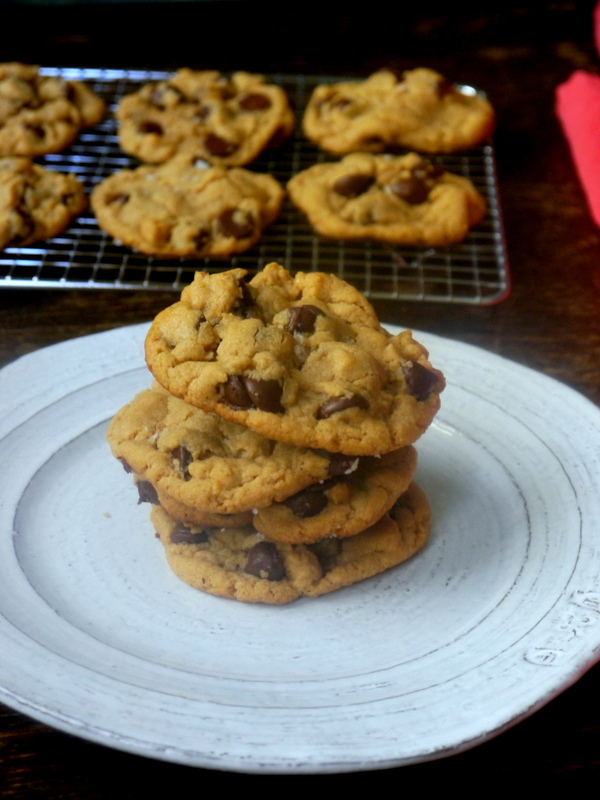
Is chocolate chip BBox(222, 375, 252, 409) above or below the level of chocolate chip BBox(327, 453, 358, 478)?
above

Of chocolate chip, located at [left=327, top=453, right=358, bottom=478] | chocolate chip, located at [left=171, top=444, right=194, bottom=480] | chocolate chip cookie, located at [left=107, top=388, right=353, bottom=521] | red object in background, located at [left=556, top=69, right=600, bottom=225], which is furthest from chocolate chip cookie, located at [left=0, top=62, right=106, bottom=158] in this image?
chocolate chip, located at [left=327, top=453, right=358, bottom=478]

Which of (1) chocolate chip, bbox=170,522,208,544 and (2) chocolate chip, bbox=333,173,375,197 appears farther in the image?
(2) chocolate chip, bbox=333,173,375,197

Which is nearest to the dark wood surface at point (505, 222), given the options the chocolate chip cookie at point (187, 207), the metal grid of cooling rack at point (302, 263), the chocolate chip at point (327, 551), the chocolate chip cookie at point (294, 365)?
the metal grid of cooling rack at point (302, 263)

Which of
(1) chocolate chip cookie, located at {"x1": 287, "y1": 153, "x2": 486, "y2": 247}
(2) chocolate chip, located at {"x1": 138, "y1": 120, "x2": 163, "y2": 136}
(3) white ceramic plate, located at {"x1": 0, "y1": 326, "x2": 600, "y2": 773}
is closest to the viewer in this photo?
(3) white ceramic plate, located at {"x1": 0, "y1": 326, "x2": 600, "y2": 773}

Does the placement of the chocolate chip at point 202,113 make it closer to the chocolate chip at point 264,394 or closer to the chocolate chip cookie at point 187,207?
the chocolate chip cookie at point 187,207

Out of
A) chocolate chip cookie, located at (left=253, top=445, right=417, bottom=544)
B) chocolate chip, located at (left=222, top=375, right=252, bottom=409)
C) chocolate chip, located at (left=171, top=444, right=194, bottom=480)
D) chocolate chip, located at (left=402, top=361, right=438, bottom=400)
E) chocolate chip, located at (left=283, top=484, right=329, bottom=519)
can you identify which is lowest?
chocolate chip cookie, located at (left=253, top=445, right=417, bottom=544)

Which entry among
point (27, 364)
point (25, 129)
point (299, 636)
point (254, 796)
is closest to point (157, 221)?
point (25, 129)

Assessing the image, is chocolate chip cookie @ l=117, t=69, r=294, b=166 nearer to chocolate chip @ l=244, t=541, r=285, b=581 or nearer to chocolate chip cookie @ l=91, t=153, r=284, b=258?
chocolate chip cookie @ l=91, t=153, r=284, b=258

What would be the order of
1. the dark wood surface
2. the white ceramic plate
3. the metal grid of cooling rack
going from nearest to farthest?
the white ceramic plate → the dark wood surface → the metal grid of cooling rack
